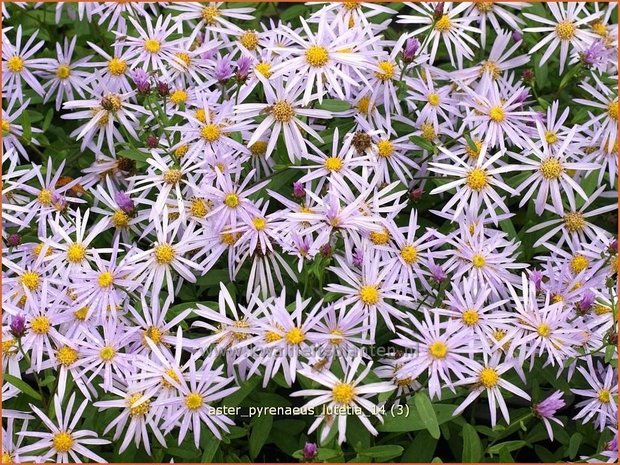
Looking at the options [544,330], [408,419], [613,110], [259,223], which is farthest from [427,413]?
[613,110]

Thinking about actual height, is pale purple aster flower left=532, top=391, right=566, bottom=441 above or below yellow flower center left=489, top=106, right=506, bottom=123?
below

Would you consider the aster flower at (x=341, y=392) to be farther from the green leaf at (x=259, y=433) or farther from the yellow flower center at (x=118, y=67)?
the yellow flower center at (x=118, y=67)

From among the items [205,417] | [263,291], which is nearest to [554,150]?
[263,291]

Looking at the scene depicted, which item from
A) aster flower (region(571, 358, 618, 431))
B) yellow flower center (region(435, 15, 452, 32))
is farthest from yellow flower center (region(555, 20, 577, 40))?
aster flower (region(571, 358, 618, 431))

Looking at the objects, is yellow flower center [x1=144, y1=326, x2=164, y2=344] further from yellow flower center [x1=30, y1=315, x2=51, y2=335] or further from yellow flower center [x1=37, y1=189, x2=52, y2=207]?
yellow flower center [x1=37, y1=189, x2=52, y2=207]

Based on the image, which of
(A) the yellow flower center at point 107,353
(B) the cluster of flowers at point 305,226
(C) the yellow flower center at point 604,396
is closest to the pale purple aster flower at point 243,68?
(B) the cluster of flowers at point 305,226
